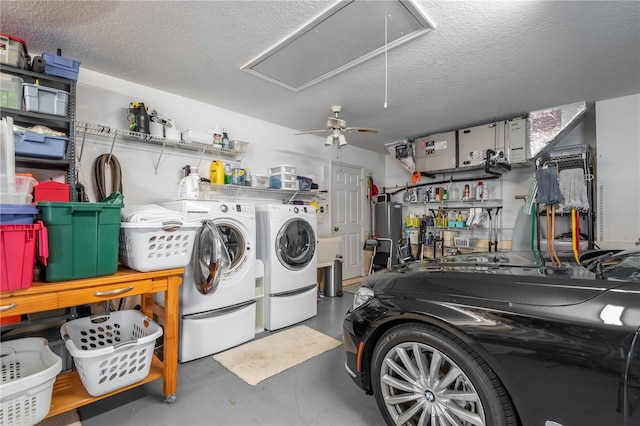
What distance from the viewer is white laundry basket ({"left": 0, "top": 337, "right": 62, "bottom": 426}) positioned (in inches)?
45.7

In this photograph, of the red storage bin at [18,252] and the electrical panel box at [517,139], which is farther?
the electrical panel box at [517,139]

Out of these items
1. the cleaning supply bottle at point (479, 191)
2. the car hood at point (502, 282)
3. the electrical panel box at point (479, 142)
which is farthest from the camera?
the cleaning supply bottle at point (479, 191)

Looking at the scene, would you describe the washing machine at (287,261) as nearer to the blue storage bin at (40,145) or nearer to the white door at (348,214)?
the blue storage bin at (40,145)

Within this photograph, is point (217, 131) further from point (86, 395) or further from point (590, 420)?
point (590, 420)

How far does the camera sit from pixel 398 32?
200 centimetres

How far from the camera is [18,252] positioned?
1.20 meters

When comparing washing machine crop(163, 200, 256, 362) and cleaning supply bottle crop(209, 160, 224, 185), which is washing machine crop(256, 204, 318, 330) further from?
cleaning supply bottle crop(209, 160, 224, 185)

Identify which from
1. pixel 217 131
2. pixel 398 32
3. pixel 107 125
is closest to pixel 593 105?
pixel 398 32

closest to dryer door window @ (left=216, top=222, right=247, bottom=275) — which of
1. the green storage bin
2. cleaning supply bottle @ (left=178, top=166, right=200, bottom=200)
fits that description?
cleaning supply bottle @ (left=178, top=166, right=200, bottom=200)

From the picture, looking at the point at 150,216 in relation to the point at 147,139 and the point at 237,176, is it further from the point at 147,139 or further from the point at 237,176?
the point at 237,176

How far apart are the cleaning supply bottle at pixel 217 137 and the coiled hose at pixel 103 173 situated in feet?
3.16

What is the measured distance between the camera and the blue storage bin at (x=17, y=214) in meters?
1.17

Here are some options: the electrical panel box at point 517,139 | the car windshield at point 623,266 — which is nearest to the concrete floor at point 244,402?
the car windshield at point 623,266

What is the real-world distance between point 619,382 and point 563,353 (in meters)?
0.15
